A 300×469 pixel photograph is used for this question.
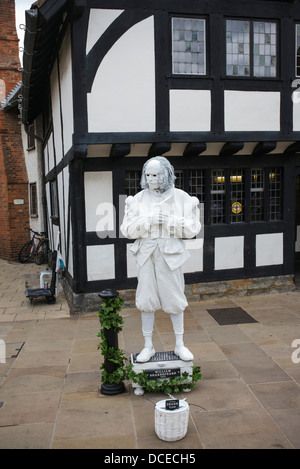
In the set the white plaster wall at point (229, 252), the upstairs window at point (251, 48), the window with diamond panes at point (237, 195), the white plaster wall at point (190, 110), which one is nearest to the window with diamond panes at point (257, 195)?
the window with diamond panes at point (237, 195)

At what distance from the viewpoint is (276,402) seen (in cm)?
418

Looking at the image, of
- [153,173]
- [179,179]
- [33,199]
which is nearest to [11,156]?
[33,199]

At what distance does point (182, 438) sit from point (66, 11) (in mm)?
6447

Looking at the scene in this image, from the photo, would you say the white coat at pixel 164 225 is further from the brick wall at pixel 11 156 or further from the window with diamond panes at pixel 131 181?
the brick wall at pixel 11 156

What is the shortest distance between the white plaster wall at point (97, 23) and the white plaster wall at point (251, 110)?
2315 mm

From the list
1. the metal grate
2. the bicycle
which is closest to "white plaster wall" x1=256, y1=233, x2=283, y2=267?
the metal grate

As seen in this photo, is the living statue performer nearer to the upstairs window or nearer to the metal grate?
the metal grate

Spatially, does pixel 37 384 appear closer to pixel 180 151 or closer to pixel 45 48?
pixel 180 151

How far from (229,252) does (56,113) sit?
4730 mm

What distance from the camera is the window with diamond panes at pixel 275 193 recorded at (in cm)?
840

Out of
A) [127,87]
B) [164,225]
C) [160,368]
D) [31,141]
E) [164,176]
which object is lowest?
[160,368]

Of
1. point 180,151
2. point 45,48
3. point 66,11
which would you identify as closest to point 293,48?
point 180,151

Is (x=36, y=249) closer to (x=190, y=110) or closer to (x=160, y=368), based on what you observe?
(x=190, y=110)

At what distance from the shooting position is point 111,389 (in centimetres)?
442
